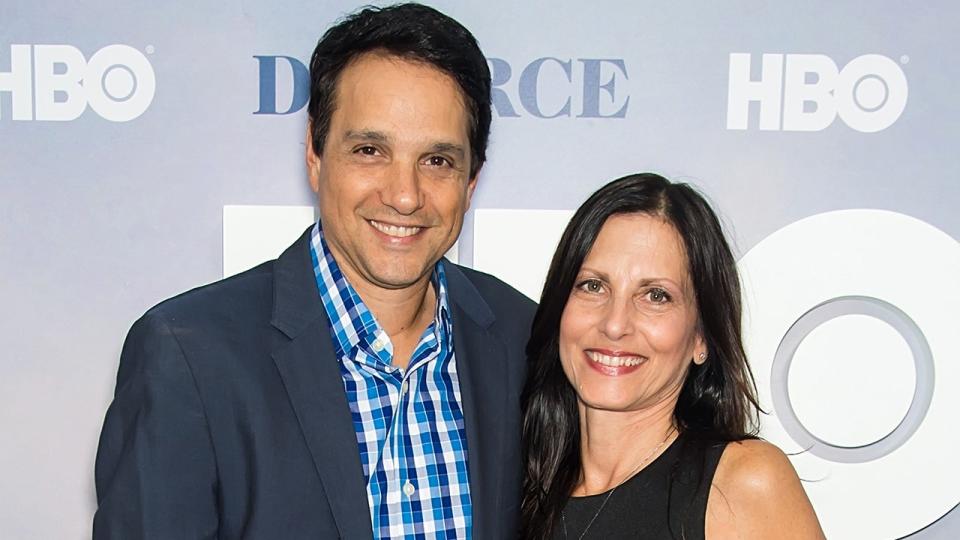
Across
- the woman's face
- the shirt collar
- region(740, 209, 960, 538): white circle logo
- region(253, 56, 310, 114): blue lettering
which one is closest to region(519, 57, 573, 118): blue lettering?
region(253, 56, 310, 114): blue lettering

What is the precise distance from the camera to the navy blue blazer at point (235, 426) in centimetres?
135

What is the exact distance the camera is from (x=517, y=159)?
236 cm

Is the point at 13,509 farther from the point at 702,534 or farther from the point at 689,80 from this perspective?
the point at 689,80

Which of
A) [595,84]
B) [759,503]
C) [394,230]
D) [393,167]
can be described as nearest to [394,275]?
[394,230]

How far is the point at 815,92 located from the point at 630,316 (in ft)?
3.46

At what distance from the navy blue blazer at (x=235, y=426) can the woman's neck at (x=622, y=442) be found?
250mm

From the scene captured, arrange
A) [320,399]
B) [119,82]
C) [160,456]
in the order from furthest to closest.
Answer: [119,82]
[320,399]
[160,456]

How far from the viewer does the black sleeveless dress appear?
1.54m

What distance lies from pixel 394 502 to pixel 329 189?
0.52 metres

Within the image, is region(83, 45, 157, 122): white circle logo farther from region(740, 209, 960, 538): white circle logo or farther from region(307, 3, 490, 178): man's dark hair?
region(740, 209, 960, 538): white circle logo

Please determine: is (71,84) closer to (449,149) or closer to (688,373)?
(449,149)

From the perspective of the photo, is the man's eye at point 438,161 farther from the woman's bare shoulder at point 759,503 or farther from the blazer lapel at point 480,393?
the woman's bare shoulder at point 759,503

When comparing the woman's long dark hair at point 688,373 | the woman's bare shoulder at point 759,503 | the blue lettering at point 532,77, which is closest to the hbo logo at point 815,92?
the blue lettering at point 532,77

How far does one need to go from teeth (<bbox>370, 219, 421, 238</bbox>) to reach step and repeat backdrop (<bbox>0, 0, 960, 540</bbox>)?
0.80m
